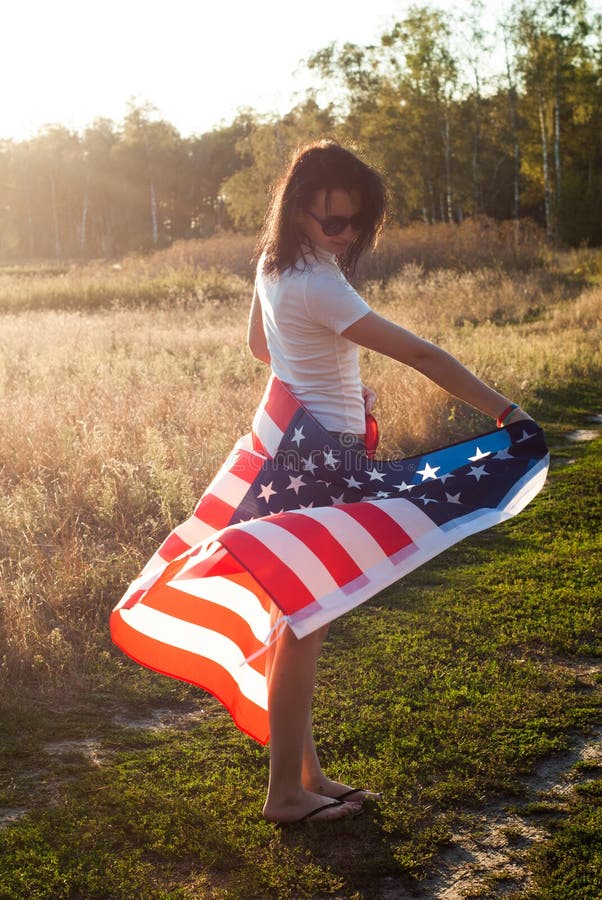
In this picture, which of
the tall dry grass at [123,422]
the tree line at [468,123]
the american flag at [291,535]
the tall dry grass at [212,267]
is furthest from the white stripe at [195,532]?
the tree line at [468,123]

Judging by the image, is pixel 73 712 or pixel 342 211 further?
pixel 73 712

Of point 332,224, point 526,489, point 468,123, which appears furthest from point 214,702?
point 468,123

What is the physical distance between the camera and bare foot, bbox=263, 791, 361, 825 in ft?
9.44

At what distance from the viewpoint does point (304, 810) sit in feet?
9.45

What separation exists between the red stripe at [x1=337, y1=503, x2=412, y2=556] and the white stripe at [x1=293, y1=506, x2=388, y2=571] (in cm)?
1

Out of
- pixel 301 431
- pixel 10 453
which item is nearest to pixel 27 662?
pixel 301 431

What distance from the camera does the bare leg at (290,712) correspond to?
2.61 m

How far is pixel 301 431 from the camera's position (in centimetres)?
274

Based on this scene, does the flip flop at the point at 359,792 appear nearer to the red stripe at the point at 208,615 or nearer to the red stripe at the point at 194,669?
the red stripe at the point at 194,669

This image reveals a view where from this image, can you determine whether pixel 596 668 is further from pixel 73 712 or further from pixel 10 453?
pixel 10 453

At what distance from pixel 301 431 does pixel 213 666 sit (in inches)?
35.3

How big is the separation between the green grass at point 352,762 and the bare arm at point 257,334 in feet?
5.13

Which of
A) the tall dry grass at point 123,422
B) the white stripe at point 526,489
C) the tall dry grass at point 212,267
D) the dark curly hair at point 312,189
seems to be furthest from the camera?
the tall dry grass at point 212,267

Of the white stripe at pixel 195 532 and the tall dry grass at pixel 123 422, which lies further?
the tall dry grass at pixel 123 422
